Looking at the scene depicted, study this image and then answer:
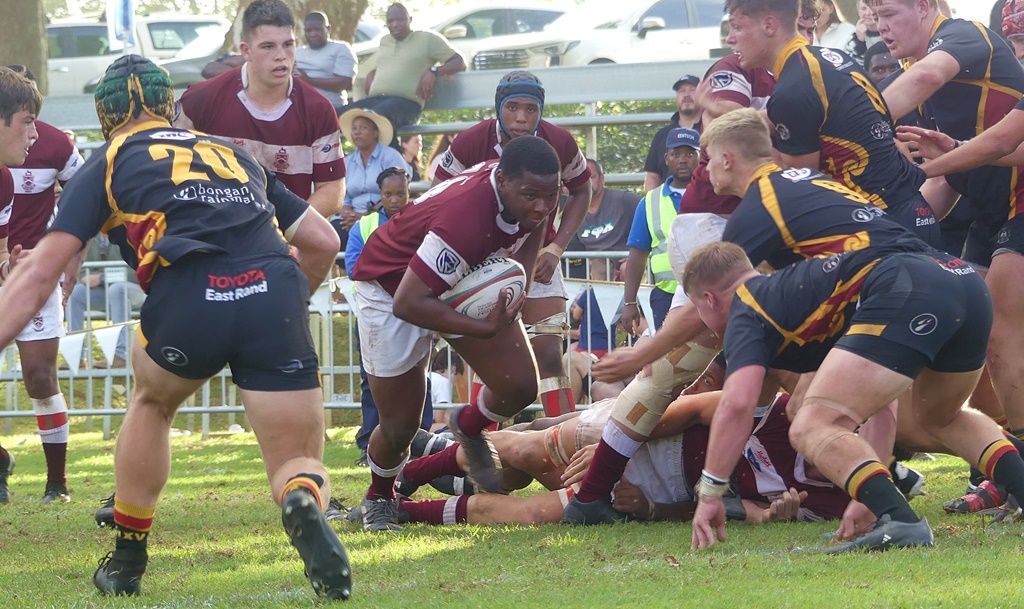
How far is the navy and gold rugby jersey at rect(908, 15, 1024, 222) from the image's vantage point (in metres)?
6.28

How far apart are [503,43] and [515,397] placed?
1353 cm

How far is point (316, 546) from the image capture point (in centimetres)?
409

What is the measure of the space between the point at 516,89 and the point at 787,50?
7.30 ft

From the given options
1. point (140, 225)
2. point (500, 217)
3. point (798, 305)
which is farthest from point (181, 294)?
point (798, 305)

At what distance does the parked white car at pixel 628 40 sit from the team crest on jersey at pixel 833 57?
12.2m

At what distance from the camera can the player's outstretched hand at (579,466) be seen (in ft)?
20.4

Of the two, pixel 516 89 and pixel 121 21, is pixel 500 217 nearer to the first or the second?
pixel 516 89

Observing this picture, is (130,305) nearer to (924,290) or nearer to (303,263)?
(303,263)

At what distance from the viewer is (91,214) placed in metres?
4.53

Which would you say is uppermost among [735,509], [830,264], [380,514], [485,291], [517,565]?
[830,264]

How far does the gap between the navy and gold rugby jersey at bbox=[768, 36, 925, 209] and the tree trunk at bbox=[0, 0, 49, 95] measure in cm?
1462

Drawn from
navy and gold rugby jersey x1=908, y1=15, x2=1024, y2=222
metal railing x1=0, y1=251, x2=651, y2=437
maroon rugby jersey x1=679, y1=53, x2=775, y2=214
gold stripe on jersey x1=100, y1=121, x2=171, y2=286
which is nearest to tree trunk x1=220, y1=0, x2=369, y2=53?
metal railing x1=0, y1=251, x2=651, y2=437

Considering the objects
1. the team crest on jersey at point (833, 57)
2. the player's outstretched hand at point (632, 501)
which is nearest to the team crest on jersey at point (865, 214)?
the team crest on jersey at point (833, 57)

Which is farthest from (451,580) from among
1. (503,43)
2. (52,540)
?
(503,43)
